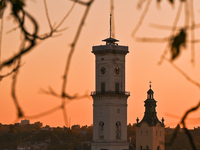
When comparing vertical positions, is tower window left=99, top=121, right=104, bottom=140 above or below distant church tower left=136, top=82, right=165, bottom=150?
below

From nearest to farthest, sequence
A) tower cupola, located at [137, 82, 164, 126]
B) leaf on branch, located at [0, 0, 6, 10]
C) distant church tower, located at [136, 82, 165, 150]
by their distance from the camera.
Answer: leaf on branch, located at [0, 0, 6, 10] < distant church tower, located at [136, 82, 165, 150] < tower cupola, located at [137, 82, 164, 126]

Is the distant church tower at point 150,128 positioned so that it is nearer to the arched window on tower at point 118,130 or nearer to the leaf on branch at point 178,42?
the arched window on tower at point 118,130

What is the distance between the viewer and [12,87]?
6.21 meters

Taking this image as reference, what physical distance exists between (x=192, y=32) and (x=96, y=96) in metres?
68.3

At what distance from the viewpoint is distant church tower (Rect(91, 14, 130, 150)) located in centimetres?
7238

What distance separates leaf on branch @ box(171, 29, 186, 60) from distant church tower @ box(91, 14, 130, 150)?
65935 millimetres

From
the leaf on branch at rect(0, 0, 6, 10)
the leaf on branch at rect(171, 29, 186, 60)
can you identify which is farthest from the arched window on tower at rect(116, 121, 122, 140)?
the leaf on branch at rect(171, 29, 186, 60)

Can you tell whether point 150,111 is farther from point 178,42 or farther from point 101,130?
point 178,42

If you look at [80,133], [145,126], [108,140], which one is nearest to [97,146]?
[108,140]

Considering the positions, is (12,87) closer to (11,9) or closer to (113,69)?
(11,9)

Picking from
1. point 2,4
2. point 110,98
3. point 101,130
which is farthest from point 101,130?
point 2,4

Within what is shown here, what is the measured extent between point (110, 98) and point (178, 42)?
220 ft

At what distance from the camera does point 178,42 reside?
19.2 ft

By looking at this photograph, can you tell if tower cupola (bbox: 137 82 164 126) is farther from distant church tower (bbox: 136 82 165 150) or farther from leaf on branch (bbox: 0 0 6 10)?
leaf on branch (bbox: 0 0 6 10)
